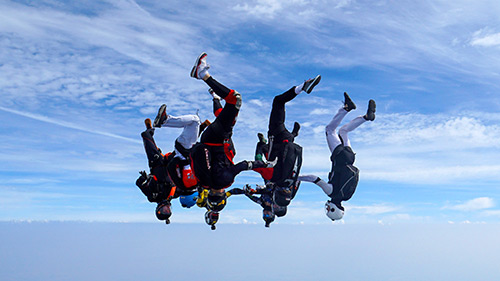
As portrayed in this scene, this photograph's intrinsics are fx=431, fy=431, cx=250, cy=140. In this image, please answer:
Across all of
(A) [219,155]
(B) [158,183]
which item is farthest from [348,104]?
(B) [158,183]

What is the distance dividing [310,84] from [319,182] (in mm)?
3865

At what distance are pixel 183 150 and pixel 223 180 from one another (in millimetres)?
1752

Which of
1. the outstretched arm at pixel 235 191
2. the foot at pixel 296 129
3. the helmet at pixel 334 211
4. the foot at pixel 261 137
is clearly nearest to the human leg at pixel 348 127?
the foot at pixel 296 129

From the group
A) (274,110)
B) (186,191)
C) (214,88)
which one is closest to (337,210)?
(274,110)

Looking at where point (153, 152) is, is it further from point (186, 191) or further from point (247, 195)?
point (247, 195)

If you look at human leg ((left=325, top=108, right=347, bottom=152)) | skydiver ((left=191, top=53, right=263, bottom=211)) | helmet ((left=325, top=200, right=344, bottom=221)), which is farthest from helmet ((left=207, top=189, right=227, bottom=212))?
human leg ((left=325, top=108, right=347, bottom=152))

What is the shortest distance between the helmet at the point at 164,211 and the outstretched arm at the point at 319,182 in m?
4.47

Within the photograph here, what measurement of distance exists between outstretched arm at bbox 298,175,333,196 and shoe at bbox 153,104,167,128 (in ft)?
15.7

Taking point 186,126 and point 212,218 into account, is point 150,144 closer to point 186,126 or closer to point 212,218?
point 186,126

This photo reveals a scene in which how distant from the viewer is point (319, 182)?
13805 mm

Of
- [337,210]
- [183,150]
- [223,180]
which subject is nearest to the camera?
[223,180]

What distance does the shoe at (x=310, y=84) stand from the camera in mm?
11125

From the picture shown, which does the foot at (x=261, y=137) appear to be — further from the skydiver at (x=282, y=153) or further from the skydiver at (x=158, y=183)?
the skydiver at (x=158, y=183)

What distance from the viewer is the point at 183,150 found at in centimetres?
1322
